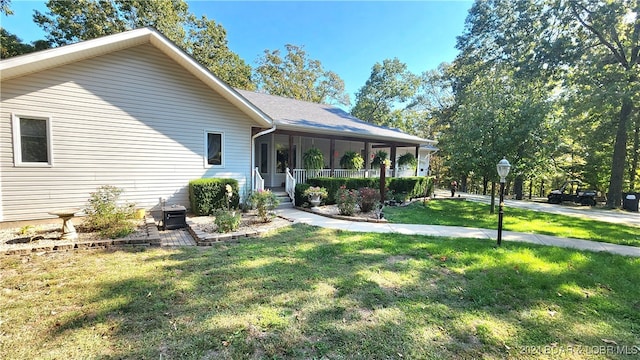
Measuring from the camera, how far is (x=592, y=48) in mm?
13695

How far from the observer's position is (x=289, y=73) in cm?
2755

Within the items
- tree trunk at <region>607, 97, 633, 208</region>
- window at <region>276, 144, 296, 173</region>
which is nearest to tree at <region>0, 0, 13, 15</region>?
window at <region>276, 144, 296, 173</region>

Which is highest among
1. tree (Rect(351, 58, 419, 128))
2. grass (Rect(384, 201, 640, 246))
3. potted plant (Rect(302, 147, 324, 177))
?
tree (Rect(351, 58, 419, 128))

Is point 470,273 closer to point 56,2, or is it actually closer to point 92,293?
point 92,293

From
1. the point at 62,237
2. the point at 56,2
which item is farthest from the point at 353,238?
the point at 56,2

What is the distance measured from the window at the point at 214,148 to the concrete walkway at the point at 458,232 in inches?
118

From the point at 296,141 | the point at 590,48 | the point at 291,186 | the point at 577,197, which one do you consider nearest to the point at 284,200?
the point at 291,186

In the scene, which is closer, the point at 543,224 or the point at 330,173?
the point at 543,224

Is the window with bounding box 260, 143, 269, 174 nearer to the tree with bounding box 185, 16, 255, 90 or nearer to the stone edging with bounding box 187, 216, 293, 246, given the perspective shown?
the stone edging with bounding box 187, 216, 293, 246

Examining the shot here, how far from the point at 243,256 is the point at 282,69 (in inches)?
1030

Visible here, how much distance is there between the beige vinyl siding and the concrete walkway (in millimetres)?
3786

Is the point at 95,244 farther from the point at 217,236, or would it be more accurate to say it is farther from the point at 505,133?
the point at 505,133

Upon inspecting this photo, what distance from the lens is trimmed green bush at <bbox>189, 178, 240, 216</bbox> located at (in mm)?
7871

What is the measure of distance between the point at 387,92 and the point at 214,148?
81.3ft
